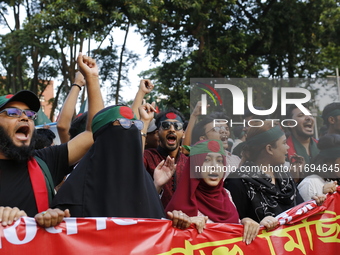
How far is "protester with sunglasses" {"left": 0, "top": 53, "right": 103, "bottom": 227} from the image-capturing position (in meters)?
2.61

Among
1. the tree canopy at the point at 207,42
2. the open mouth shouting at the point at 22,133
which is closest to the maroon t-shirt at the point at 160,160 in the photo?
the open mouth shouting at the point at 22,133

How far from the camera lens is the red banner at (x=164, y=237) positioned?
2.60 meters

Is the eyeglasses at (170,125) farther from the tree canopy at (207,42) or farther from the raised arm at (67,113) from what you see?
the tree canopy at (207,42)

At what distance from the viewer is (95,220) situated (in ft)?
8.84

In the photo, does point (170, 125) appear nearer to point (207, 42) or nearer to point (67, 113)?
point (67, 113)

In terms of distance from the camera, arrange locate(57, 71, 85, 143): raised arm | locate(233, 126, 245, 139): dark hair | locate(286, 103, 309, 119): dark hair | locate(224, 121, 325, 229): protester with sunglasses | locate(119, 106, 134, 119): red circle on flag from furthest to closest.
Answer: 1. locate(233, 126, 245, 139): dark hair
2. locate(286, 103, 309, 119): dark hair
3. locate(57, 71, 85, 143): raised arm
4. locate(224, 121, 325, 229): protester with sunglasses
5. locate(119, 106, 134, 119): red circle on flag

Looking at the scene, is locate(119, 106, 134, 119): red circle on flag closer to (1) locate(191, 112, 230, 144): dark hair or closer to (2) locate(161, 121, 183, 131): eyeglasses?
(2) locate(161, 121, 183, 131): eyeglasses

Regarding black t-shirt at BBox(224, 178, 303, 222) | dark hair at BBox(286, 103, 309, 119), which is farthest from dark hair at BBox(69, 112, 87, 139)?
dark hair at BBox(286, 103, 309, 119)

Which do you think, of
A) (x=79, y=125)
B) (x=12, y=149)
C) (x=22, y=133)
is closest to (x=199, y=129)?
(x=79, y=125)

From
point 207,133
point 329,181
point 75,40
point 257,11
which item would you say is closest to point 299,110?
point 207,133

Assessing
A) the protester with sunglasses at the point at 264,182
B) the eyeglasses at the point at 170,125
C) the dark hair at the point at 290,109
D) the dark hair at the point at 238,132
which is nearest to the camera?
the protester with sunglasses at the point at 264,182

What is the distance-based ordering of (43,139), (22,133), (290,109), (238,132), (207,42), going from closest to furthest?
(22,133) → (43,139) → (290,109) → (238,132) → (207,42)

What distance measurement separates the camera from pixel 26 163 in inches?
111

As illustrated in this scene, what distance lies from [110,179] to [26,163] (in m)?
0.53
